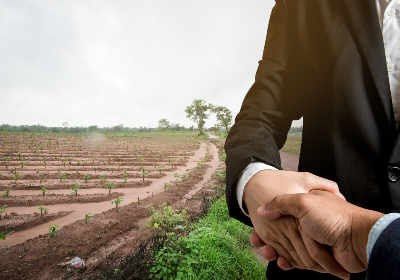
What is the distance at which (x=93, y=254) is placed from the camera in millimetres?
2973

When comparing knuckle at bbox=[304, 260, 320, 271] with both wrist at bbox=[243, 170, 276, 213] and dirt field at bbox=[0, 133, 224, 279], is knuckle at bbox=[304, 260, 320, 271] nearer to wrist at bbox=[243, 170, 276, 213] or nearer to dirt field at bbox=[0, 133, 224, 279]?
wrist at bbox=[243, 170, 276, 213]

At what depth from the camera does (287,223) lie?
537 mm

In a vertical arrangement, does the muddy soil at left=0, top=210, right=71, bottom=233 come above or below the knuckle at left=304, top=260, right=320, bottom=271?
below

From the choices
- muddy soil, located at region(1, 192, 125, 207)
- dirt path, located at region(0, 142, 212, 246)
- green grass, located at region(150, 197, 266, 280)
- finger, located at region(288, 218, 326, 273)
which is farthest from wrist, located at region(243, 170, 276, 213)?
muddy soil, located at region(1, 192, 125, 207)

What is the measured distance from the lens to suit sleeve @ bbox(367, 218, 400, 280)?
0.29 meters

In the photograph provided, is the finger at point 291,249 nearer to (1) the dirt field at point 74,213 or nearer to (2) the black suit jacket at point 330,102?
(2) the black suit jacket at point 330,102

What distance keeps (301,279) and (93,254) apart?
340cm

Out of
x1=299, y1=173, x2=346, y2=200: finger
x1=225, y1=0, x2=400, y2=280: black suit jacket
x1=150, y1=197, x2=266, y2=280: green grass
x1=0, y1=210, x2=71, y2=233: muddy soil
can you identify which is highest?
x1=225, y1=0, x2=400, y2=280: black suit jacket

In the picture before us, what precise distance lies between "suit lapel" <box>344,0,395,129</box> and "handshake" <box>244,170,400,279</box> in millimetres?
462

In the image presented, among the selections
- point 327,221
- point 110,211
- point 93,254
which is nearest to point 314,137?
point 327,221

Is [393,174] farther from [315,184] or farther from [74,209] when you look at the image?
[74,209]

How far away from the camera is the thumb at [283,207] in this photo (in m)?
0.49

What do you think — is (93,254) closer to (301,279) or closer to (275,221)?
(301,279)

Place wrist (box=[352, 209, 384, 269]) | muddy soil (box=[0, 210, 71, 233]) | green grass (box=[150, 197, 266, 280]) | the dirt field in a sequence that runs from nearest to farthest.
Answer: wrist (box=[352, 209, 384, 269]) < green grass (box=[150, 197, 266, 280]) < the dirt field < muddy soil (box=[0, 210, 71, 233])
